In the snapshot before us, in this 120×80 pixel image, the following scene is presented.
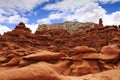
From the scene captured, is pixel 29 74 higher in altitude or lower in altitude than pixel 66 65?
lower

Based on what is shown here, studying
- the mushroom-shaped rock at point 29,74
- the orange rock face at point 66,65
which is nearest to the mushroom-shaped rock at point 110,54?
the orange rock face at point 66,65

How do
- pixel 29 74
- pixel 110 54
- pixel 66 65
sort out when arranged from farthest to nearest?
pixel 66 65, pixel 110 54, pixel 29 74

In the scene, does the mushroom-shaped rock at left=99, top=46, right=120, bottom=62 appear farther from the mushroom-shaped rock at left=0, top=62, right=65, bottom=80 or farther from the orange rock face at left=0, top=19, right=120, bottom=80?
the mushroom-shaped rock at left=0, top=62, right=65, bottom=80

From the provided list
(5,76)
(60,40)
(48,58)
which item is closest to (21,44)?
(60,40)

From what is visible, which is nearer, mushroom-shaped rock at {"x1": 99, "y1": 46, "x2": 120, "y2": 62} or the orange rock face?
the orange rock face

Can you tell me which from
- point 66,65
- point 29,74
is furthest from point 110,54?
point 29,74

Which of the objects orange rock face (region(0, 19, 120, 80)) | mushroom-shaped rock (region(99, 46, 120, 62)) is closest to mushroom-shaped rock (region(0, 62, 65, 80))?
orange rock face (region(0, 19, 120, 80))

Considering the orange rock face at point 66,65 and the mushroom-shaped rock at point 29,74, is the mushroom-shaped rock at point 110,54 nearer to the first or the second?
the orange rock face at point 66,65

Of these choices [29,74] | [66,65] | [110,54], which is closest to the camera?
[29,74]

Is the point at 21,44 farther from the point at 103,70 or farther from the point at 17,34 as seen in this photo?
the point at 103,70

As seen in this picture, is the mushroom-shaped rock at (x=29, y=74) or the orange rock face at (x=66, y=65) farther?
the orange rock face at (x=66, y=65)

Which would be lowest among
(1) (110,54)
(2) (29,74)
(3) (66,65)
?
(2) (29,74)

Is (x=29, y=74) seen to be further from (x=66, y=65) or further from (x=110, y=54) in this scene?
(x=110, y=54)

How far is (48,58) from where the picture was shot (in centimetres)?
1672
